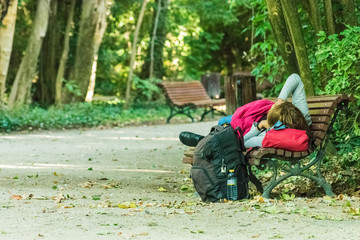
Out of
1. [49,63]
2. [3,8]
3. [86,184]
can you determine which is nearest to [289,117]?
[86,184]

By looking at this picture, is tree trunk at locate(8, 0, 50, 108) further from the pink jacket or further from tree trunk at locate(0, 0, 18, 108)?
the pink jacket

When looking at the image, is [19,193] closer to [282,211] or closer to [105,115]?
[282,211]

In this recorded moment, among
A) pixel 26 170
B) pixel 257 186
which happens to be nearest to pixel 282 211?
pixel 257 186

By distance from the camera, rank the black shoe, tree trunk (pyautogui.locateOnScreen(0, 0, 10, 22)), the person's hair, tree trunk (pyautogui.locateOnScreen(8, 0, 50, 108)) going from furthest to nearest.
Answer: tree trunk (pyautogui.locateOnScreen(8, 0, 50, 108))
tree trunk (pyautogui.locateOnScreen(0, 0, 10, 22))
the black shoe
the person's hair

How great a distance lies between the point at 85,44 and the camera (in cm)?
2298

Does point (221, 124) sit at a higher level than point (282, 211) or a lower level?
higher

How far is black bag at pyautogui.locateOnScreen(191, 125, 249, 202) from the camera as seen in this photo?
23.8 feet

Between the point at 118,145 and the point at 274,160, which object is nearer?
the point at 274,160

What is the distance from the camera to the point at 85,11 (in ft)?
74.9

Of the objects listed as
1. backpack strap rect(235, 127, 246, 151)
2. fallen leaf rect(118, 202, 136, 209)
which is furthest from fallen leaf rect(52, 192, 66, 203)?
backpack strap rect(235, 127, 246, 151)

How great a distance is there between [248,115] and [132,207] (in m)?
1.78

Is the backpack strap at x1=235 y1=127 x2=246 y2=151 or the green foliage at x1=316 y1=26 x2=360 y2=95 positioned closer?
the backpack strap at x1=235 y1=127 x2=246 y2=151

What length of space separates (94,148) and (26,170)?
10.5ft

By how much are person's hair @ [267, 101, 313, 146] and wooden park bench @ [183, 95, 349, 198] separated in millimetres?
171
